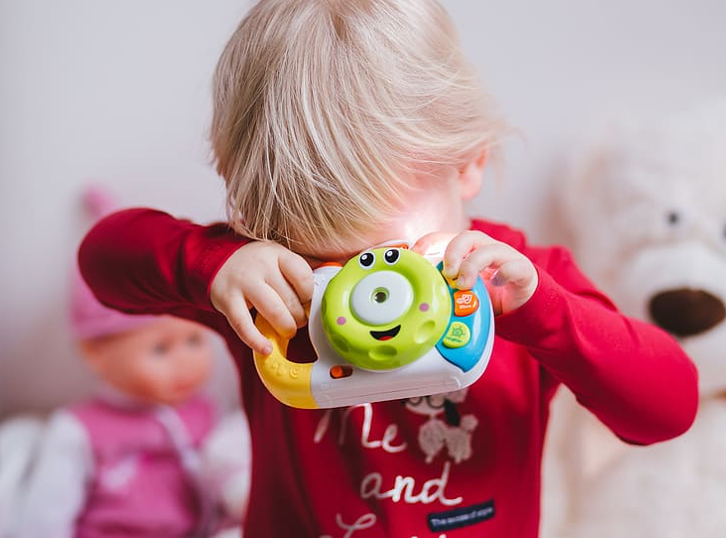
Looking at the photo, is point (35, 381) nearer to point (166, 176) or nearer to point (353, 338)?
point (166, 176)

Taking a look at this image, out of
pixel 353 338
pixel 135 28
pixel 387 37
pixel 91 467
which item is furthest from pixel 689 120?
pixel 91 467

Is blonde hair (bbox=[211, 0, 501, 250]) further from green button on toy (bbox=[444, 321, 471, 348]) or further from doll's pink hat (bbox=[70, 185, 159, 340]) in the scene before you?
doll's pink hat (bbox=[70, 185, 159, 340])

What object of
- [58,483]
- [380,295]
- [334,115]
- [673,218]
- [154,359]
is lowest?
[58,483]

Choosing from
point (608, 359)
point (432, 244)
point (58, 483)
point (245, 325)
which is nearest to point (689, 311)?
point (608, 359)

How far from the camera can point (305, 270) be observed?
566mm

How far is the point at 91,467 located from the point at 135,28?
0.57m

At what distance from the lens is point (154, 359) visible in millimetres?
1072

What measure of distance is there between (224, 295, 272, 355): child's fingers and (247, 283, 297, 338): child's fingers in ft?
0.03

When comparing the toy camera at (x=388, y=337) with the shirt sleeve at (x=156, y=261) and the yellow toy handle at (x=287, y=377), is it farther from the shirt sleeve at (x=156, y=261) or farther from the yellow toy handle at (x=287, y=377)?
the shirt sleeve at (x=156, y=261)

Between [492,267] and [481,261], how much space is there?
2 centimetres

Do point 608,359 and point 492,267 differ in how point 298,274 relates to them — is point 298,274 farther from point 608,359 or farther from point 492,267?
point 608,359

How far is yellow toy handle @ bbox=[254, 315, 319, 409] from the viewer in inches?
21.2

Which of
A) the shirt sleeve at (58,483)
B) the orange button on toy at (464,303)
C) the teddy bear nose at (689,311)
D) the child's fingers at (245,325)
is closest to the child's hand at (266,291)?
the child's fingers at (245,325)

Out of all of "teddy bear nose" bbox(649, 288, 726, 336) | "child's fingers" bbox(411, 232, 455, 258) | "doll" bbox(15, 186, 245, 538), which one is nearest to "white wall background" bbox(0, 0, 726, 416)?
"doll" bbox(15, 186, 245, 538)
